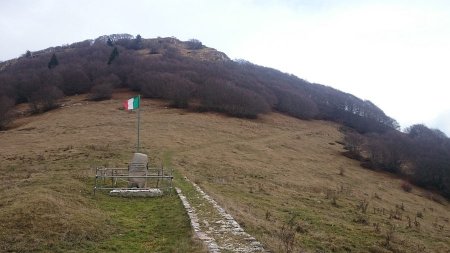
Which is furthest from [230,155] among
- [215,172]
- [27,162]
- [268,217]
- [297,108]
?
[297,108]

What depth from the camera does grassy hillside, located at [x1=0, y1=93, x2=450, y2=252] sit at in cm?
1452

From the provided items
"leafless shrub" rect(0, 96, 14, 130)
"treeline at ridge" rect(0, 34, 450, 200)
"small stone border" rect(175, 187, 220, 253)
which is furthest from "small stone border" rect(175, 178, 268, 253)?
"leafless shrub" rect(0, 96, 14, 130)

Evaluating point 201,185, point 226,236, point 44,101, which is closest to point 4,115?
point 44,101

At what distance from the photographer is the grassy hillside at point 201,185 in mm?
14523

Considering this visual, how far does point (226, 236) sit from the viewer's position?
1312cm

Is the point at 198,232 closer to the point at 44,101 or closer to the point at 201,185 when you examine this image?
the point at 201,185

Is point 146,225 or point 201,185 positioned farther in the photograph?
point 201,185

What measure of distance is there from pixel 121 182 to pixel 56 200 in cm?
884

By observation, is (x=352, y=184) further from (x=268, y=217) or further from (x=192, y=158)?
(x=268, y=217)

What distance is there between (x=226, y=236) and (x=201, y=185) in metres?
13.8

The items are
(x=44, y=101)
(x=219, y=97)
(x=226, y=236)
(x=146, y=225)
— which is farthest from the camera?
(x=219, y=97)

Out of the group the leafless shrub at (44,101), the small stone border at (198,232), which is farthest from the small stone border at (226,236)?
the leafless shrub at (44,101)

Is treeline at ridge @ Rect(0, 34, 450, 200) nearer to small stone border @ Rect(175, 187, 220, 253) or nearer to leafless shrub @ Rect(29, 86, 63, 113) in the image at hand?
leafless shrub @ Rect(29, 86, 63, 113)

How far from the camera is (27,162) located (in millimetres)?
36562
